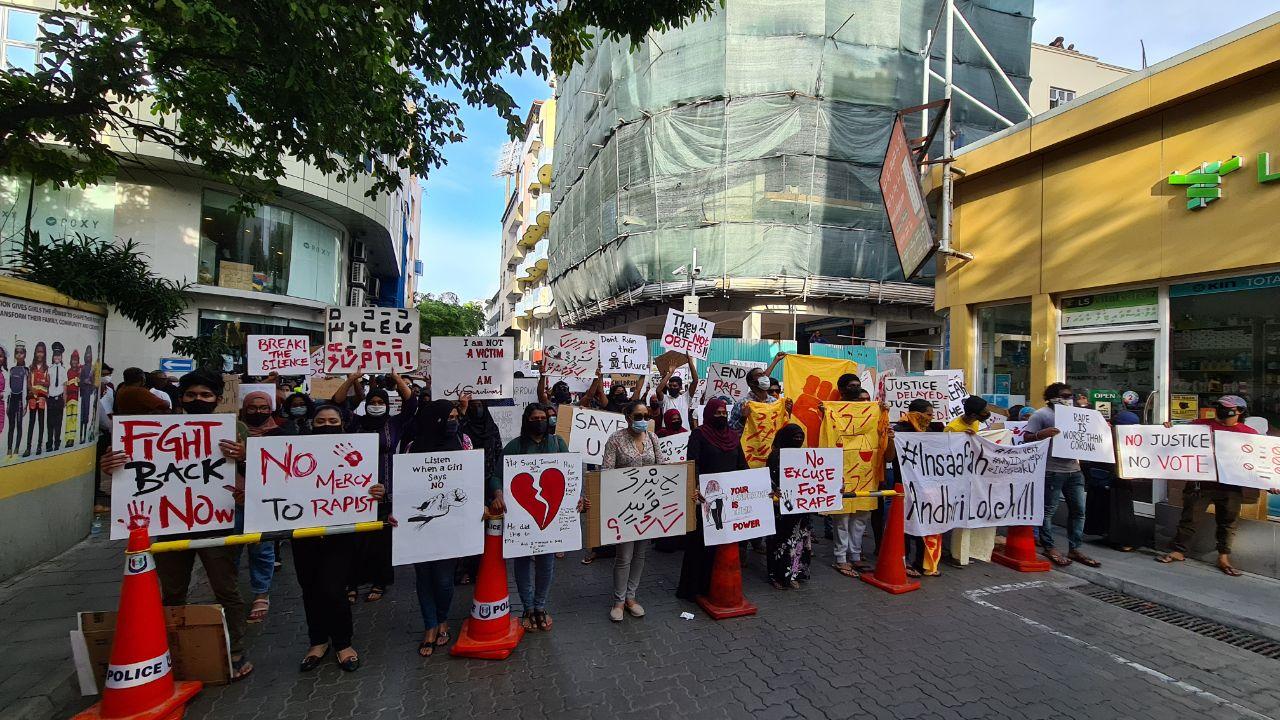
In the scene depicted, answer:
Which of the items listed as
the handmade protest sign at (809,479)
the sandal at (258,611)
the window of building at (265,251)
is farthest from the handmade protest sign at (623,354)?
the window of building at (265,251)

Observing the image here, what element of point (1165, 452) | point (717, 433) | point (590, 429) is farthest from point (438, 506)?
point (1165, 452)

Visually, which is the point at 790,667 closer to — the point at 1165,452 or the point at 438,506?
the point at 438,506

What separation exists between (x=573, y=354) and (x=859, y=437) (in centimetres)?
453

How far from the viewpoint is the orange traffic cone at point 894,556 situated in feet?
19.0

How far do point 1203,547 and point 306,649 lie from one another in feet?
31.5

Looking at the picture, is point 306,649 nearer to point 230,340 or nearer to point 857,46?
point 230,340

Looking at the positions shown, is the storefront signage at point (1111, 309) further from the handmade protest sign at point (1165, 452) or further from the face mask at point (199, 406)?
the face mask at point (199, 406)

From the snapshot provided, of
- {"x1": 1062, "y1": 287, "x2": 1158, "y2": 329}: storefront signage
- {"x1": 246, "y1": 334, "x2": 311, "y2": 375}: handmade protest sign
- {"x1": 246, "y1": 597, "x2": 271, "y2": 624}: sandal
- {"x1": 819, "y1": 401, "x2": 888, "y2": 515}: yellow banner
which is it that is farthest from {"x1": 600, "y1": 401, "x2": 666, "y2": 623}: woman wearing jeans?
{"x1": 1062, "y1": 287, "x2": 1158, "y2": 329}: storefront signage

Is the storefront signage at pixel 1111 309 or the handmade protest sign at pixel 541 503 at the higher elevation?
the storefront signage at pixel 1111 309

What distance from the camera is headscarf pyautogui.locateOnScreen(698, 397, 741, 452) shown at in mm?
5398

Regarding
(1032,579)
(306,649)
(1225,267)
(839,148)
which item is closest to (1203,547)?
(1032,579)

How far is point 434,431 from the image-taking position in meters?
4.71

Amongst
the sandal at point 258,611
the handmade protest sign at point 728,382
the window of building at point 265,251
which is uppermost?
the window of building at point 265,251

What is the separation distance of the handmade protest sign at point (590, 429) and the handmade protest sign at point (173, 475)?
4.02 meters
